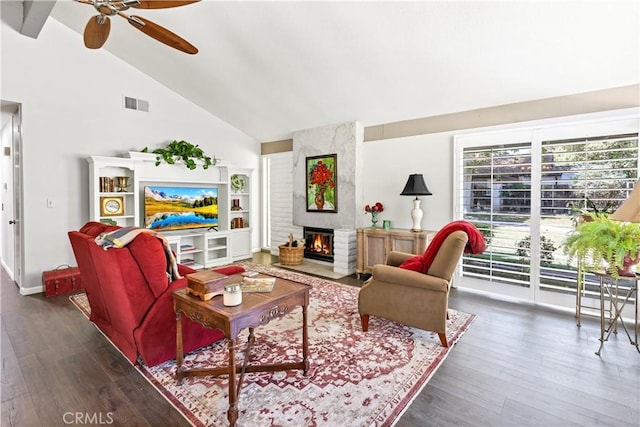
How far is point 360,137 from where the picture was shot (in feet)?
17.5

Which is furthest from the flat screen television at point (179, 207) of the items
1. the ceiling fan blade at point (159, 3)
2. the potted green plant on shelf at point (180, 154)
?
the ceiling fan blade at point (159, 3)

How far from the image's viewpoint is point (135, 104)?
17.2 ft

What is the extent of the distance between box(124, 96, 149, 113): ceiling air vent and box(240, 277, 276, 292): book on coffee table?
4421 millimetres

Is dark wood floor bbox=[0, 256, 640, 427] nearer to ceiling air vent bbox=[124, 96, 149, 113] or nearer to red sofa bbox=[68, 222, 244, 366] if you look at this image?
red sofa bbox=[68, 222, 244, 366]

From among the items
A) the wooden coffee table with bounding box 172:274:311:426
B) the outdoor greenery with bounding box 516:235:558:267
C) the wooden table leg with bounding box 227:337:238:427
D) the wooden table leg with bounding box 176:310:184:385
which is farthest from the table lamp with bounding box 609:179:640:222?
the wooden table leg with bounding box 176:310:184:385

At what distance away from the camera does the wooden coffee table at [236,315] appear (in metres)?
1.79

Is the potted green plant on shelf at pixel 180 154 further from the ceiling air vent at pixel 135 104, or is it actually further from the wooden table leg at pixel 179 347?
the wooden table leg at pixel 179 347

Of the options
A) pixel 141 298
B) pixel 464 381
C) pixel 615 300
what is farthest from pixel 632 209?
pixel 141 298

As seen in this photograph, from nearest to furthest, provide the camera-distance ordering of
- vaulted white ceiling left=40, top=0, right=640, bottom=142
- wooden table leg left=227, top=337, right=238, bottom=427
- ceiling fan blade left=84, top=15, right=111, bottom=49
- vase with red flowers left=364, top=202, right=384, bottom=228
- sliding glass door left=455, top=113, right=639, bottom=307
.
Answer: wooden table leg left=227, top=337, right=238, bottom=427
ceiling fan blade left=84, top=15, right=111, bottom=49
vaulted white ceiling left=40, top=0, right=640, bottom=142
sliding glass door left=455, top=113, right=639, bottom=307
vase with red flowers left=364, top=202, right=384, bottom=228

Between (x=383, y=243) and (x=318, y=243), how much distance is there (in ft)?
5.38

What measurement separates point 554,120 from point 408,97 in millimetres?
1719

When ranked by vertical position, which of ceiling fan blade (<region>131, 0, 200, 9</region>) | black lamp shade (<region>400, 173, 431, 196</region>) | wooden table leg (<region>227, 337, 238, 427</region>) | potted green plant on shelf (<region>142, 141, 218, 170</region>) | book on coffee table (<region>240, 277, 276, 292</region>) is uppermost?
ceiling fan blade (<region>131, 0, 200, 9</region>)

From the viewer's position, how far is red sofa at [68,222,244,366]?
224 cm

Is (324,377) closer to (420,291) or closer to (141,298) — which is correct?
(420,291)
